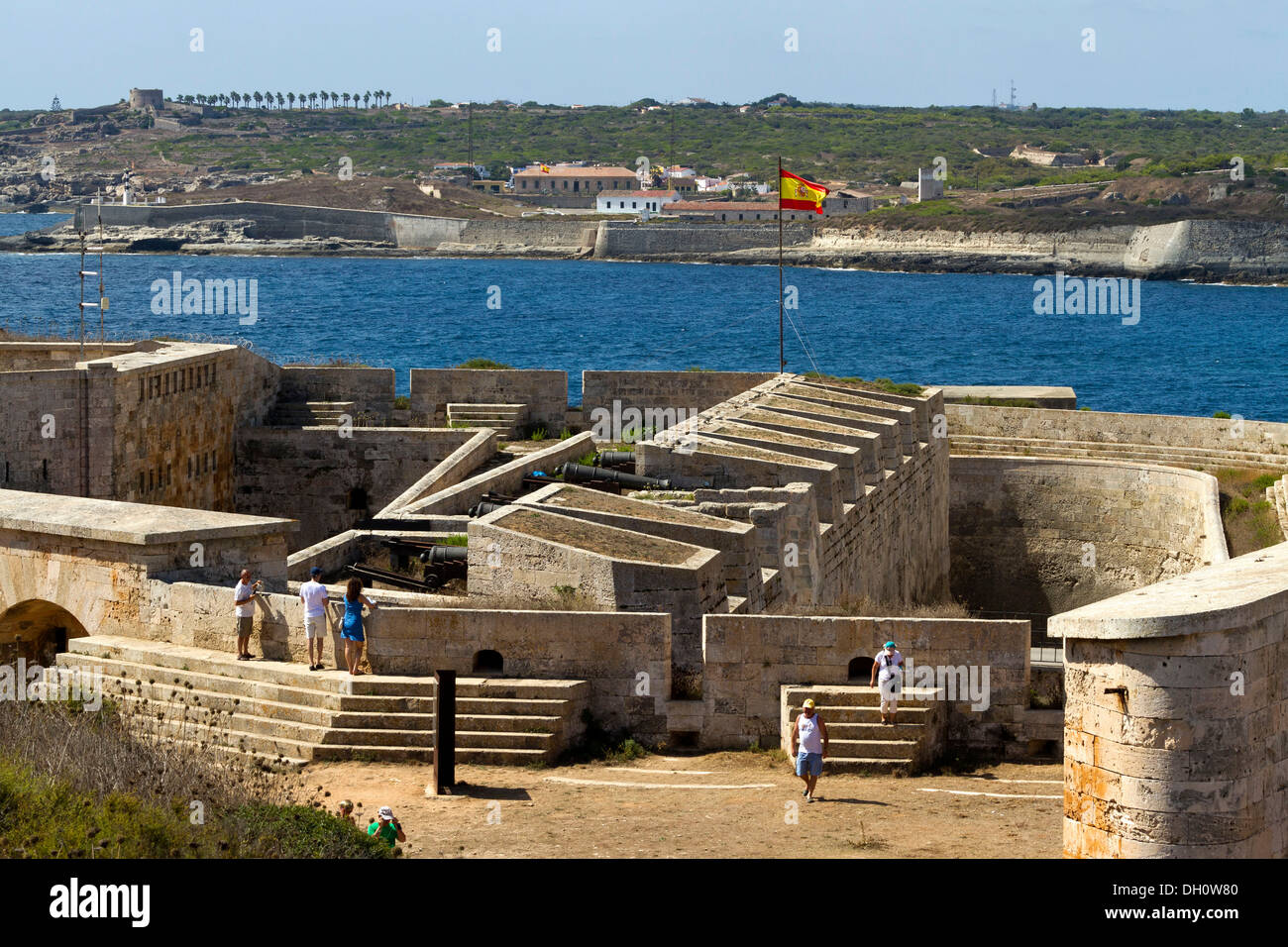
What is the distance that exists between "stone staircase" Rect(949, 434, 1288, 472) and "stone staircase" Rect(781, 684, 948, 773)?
679 inches

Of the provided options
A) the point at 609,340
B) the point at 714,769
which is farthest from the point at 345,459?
the point at 609,340

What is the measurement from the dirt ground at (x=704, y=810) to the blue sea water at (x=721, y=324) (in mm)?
41428

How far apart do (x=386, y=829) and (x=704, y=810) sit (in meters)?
2.76

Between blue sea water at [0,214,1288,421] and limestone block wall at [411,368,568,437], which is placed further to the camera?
blue sea water at [0,214,1288,421]

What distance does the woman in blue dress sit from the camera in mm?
15797

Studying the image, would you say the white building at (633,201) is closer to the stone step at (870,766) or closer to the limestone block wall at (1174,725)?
the stone step at (870,766)

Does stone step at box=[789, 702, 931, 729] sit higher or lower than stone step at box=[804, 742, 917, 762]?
higher

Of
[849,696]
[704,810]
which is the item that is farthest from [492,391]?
[704,810]

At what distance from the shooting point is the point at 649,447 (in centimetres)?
2380

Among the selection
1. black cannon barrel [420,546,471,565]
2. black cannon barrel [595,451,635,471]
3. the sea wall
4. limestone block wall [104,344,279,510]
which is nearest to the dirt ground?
black cannon barrel [420,546,471,565]

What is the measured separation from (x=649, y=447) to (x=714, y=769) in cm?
905

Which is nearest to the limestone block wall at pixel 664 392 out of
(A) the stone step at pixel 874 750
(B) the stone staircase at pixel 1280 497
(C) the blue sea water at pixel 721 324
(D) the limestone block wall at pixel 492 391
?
(D) the limestone block wall at pixel 492 391

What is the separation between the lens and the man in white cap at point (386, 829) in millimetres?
12367

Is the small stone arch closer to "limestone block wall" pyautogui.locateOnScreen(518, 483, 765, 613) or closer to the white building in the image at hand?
"limestone block wall" pyautogui.locateOnScreen(518, 483, 765, 613)
